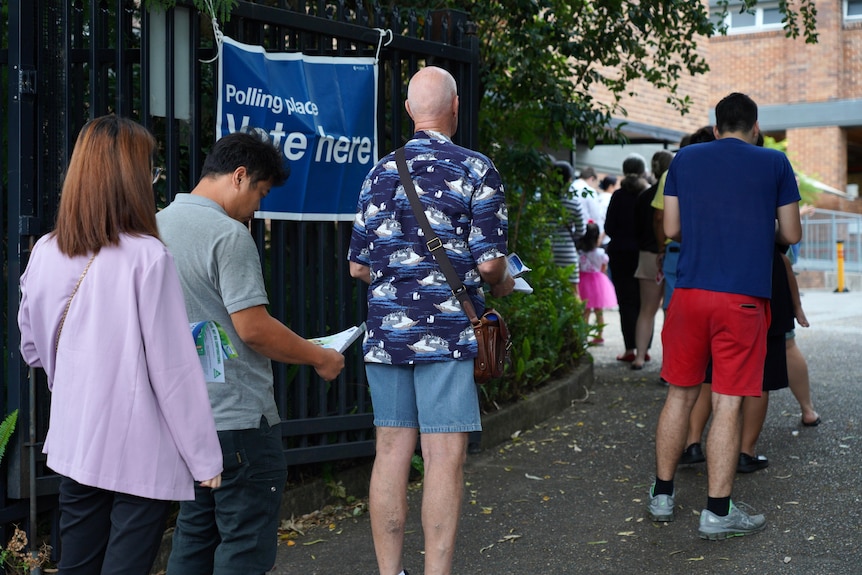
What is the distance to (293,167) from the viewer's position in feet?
16.6

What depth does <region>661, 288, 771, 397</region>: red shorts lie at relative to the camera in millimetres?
4824

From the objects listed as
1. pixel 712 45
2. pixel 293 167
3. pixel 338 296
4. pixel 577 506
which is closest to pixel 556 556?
pixel 577 506

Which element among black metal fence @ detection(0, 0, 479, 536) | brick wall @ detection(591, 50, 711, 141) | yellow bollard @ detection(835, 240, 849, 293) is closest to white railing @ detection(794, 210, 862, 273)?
yellow bollard @ detection(835, 240, 849, 293)

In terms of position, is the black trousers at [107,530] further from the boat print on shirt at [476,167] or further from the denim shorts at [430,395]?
the boat print on shirt at [476,167]

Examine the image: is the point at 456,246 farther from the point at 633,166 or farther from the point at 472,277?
the point at 633,166

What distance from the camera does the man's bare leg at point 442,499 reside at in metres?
3.83

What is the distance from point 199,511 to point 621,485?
303 cm

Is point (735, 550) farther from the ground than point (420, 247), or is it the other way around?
point (420, 247)

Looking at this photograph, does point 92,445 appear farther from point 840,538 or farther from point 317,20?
point 840,538

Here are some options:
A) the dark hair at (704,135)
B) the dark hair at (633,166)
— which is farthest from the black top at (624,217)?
the dark hair at (704,135)

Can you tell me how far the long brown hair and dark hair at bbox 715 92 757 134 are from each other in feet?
9.98

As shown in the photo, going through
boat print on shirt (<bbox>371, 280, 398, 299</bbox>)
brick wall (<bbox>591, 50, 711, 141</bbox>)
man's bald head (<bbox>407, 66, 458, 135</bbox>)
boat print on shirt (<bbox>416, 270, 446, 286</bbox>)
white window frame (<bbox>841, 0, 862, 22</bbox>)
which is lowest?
boat print on shirt (<bbox>371, 280, 398, 299</bbox>)

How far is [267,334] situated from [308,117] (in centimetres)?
213

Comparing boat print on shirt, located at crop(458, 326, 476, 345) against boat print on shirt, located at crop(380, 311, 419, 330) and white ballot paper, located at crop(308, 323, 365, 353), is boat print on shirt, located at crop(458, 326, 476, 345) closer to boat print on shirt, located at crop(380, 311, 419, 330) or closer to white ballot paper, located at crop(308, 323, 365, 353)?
boat print on shirt, located at crop(380, 311, 419, 330)
